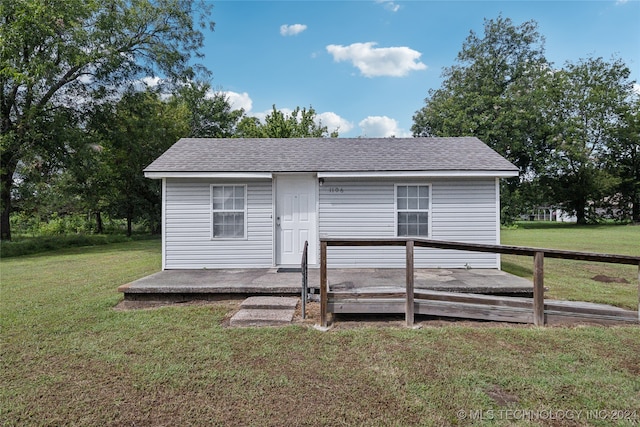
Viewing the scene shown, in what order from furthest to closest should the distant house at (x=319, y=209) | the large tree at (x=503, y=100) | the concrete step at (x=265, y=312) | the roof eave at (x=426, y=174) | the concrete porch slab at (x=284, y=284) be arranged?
the large tree at (x=503, y=100)
the distant house at (x=319, y=209)
the roof eave at (x=426, y=174)
the concrete porch slab at (x=284, y=284)
the concrete step at (x=265, y=312)

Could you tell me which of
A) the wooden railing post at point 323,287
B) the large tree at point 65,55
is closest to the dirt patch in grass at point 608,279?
the wooden railing post at point 323,287

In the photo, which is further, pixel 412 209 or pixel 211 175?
pixel 412 209

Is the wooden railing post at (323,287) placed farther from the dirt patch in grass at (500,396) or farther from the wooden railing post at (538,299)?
the wooden railing post at (538,299)

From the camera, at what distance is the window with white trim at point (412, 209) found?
23.8 ft

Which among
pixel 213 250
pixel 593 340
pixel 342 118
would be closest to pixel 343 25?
pixel 213 250

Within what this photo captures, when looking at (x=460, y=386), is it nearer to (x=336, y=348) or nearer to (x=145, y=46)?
(x=336, y=348)

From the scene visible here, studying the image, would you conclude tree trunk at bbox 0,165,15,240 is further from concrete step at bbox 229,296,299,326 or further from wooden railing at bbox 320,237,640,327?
wooden railing at bbox 320,237,640,327

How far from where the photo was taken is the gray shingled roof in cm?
714

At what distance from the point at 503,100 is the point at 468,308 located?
25783 mm

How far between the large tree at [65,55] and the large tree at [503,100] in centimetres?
2002

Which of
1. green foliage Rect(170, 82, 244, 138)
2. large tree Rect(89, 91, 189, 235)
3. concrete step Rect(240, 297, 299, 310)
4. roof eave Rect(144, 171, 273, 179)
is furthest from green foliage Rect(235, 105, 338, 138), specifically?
concrete step Rect(240, 297, 299, 310)

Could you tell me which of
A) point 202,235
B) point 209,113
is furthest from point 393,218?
point 209,113

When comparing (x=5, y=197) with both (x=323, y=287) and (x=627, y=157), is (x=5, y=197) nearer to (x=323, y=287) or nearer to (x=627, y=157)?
Result: (x=323, y=287)

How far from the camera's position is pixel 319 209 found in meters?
7.32
